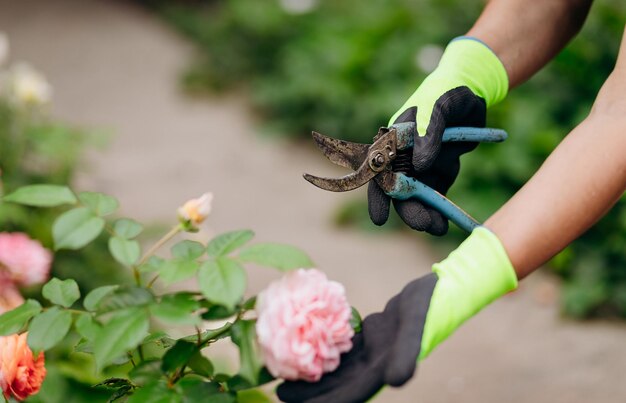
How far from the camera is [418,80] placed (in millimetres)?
4066

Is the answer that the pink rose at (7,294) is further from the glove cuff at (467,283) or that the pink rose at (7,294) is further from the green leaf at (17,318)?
the glove cuff at (467,283)

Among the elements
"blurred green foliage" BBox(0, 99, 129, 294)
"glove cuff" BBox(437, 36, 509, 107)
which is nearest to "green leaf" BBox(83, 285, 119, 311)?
"glove cuff" BBox(437, 36, 509, 107)

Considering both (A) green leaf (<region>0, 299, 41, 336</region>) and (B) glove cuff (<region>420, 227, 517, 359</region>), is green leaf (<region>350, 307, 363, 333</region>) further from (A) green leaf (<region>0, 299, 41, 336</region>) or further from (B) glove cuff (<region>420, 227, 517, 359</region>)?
(A) green leaf (<region>0, 299, 41, 336</region>)

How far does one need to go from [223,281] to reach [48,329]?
276 millimetres

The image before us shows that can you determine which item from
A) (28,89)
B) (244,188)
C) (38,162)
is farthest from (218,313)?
(244,188)

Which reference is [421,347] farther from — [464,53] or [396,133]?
[464,53]

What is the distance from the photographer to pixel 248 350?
101cm

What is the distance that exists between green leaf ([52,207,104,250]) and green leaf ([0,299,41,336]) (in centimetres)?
11

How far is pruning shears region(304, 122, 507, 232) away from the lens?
1.41 metres

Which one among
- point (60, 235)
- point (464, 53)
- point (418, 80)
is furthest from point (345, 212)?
point (60, 235)

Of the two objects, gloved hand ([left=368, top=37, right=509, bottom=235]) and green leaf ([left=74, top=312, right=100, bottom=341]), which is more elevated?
gloved hand ([left=368, top=37, right=509, bottom=235])

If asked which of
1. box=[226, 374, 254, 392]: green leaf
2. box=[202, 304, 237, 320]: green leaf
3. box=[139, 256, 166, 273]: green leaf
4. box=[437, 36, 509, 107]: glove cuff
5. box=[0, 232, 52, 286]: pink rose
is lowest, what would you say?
box=[0, 232, 52, 286]: pink rose

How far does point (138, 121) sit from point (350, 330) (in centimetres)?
430

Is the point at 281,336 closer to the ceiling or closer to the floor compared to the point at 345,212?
closer to the ceiling
